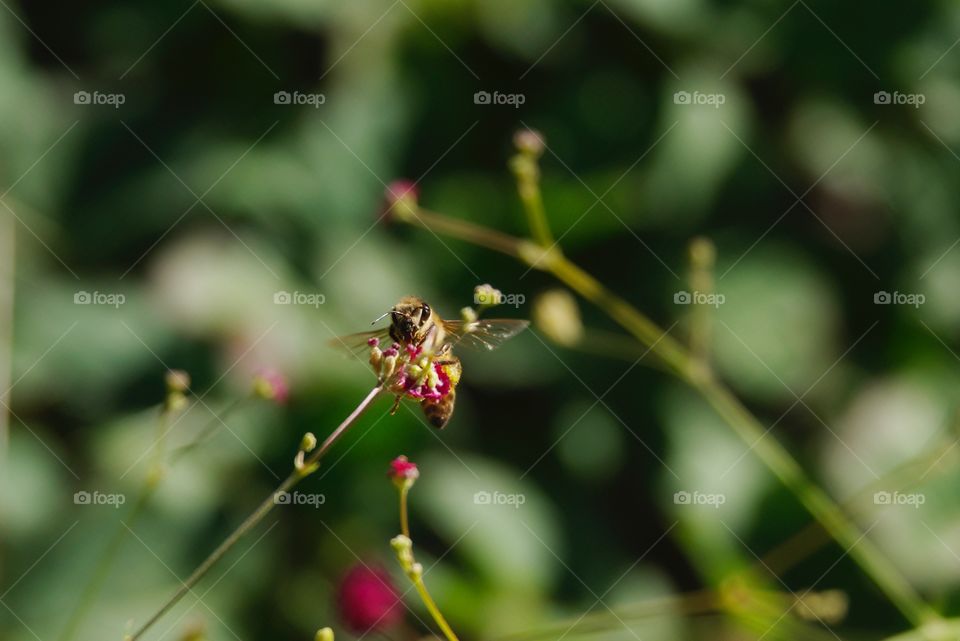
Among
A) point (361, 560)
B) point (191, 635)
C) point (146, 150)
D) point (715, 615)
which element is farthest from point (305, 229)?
point (191, 635)

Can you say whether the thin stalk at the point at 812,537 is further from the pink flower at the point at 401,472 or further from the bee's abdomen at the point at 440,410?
the pink flower at the point at 401,472

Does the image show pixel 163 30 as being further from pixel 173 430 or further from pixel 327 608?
pixel 327 608

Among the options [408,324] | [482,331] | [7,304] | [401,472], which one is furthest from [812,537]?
[7,304]

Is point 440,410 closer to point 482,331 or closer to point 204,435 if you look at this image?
point 482,331

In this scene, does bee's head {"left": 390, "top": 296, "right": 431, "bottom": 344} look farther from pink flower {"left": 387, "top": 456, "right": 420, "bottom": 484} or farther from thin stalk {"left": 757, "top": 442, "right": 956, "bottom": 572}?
thin stalk {"left": 757, "top": 442, "right": 956, "bottom": 572}

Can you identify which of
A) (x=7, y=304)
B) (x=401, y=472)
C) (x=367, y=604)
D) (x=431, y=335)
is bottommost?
(x=367, y=604)

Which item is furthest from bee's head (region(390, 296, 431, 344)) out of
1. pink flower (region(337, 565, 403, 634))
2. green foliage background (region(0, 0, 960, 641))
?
green foliage background (region(0, 0, 960, 641))
